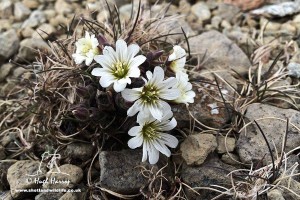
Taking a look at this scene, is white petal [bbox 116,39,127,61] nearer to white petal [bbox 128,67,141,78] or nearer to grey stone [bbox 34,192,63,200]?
white petal [bbox 128,67,141,78]

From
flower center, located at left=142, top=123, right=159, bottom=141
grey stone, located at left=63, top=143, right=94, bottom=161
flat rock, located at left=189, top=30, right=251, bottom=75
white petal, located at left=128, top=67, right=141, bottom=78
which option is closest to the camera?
white petal, located at left=128, top=67, right=141, bottom=78

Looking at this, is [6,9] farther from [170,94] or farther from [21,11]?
[170,94]

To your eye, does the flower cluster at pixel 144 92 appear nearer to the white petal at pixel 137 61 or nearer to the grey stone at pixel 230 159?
the white petal at pixel 137 61

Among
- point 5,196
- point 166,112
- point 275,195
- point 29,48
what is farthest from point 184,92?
point 29,48

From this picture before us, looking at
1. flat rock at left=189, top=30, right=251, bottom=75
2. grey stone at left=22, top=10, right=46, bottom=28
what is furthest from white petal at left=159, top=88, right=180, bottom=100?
grey stone at left=22, top=10, right=46, bottom=28

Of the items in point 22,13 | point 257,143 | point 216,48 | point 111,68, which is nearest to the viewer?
point 111,68

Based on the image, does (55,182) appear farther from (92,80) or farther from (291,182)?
(291,182)

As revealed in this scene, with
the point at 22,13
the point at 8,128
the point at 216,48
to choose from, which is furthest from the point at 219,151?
the point at 22,13
